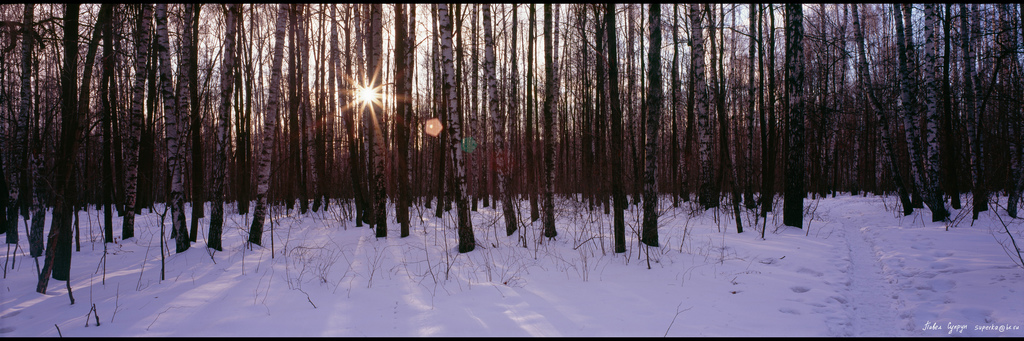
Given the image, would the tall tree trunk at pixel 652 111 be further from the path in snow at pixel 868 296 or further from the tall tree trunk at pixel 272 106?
the tall tree trunk at pixel 272 106

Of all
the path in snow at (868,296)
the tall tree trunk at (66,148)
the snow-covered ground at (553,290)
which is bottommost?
the path in snow at (868,296)

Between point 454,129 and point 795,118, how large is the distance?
7.11 metres

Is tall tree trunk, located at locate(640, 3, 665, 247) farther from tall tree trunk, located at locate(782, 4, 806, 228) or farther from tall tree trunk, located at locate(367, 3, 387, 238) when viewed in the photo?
tall tree trunk, located at locate(367, 3, 387, 238)

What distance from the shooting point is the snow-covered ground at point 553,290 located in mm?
3309

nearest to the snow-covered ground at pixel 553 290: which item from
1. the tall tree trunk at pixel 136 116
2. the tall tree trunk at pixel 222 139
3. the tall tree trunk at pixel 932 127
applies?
the tall tree trunk at pixel 222 139

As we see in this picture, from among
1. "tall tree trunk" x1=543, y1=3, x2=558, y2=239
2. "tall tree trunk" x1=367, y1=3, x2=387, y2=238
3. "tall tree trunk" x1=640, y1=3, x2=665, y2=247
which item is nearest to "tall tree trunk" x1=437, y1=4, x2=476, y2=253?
"tall tree trunk" x1=543, y1=3, x2=558, y2=239

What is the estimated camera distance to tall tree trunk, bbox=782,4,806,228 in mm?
8211

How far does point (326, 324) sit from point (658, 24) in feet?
18.2

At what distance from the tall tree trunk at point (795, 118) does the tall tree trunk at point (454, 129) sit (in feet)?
22.2

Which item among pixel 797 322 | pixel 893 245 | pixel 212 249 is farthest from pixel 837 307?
pixel 212 249

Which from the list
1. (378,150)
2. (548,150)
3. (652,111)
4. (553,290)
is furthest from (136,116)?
(652,111)

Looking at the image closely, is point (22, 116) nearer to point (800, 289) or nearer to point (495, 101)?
point (495, 101)

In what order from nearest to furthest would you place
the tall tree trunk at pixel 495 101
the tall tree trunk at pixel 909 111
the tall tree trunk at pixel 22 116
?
the tall tree trunk at pixel 495 101
the tall tree trunk at pixel 22 116
the tall tree trunk at pixel 909 111

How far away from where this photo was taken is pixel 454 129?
6477mm
